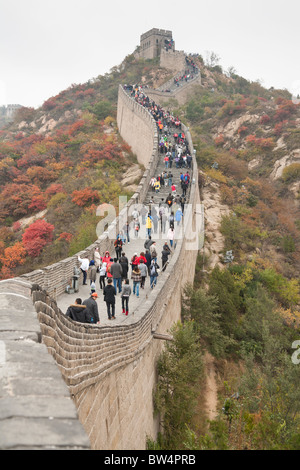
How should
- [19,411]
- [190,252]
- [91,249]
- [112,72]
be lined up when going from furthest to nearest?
[112,72]
[190,252]
[91,249]
[19,411]

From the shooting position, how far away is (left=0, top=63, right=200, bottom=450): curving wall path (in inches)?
130

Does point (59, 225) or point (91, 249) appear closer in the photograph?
point (91, 249)

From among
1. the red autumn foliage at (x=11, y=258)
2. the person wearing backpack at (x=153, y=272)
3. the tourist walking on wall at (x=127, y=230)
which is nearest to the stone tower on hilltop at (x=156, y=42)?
the red autumn foliage at (x=11, y=258)

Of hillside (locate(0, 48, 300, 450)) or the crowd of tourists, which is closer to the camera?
the crowd of tourists

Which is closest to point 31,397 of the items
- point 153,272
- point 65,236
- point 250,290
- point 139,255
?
point 153,272

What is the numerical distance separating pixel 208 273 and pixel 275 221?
26.3ft

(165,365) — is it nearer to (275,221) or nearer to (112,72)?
(275,221)

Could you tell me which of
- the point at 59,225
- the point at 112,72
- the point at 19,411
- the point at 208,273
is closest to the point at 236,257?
the point at 208,273

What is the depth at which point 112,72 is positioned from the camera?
64.6m

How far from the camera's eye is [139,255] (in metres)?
13.2

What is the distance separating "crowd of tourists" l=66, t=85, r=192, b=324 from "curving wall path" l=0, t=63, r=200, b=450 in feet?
1.73

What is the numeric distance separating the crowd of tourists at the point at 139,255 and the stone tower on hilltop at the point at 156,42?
139ft

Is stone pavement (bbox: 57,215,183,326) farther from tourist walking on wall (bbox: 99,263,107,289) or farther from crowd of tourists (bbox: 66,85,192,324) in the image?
tourist walking on wall (bbox: 99,263,107,289)

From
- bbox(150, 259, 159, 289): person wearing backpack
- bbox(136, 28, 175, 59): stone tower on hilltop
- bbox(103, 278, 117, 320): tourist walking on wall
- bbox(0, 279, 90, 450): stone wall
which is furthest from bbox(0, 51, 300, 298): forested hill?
bbox(136, 28, 175, 59): stone tower on hilltop
